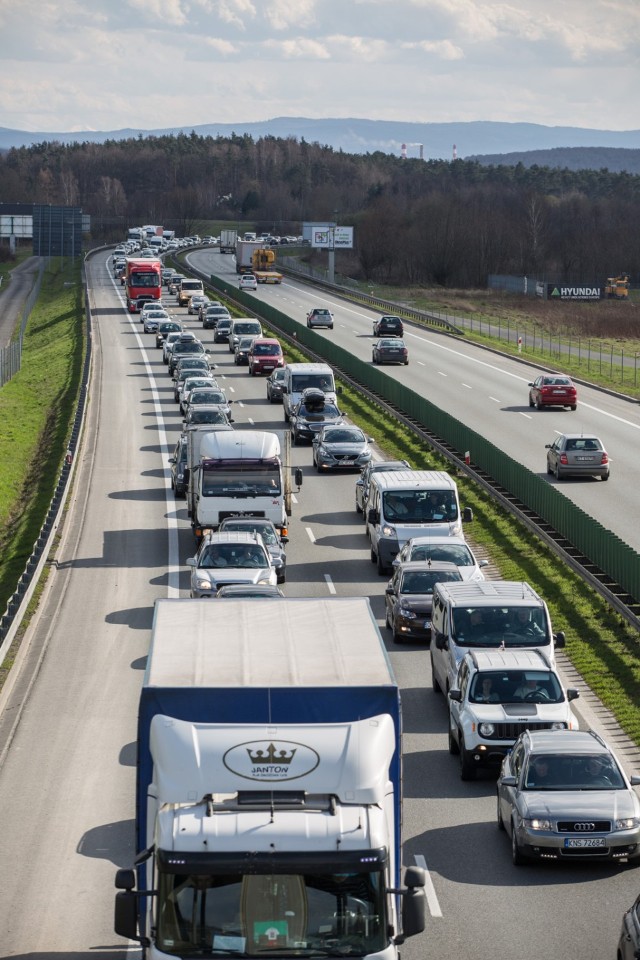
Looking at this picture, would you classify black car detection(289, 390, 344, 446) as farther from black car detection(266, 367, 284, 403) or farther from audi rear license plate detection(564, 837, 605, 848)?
audi rear license plate detection(564, 837, 605, 848)

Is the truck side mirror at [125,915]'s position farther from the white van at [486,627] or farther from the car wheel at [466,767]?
the white van at [486,627]

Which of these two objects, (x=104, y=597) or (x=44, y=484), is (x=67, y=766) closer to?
(x=104, y=597)

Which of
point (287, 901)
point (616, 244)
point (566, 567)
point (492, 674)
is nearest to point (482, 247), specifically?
point (616, 244)

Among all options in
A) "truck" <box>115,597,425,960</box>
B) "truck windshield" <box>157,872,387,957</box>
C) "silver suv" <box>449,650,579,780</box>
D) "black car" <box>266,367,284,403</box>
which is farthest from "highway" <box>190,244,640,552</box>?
"truck windshield" <box>157,872,387,957</box>

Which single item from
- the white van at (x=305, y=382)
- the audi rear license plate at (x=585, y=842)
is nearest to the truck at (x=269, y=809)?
the audi rear license plate at (x=585, y=842)

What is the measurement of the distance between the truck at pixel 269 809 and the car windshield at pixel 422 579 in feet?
51.6

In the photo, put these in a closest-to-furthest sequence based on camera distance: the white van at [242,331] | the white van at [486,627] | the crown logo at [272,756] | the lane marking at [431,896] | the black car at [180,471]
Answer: the crown logo at [272,756]
the lane marking at [431,896]
the white van at [486,627]
the black car at [180,471]
the white van at [242,331]

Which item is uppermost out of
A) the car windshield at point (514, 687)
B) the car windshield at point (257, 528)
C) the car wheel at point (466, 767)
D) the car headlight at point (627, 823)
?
the car windshield at point (514, 687)

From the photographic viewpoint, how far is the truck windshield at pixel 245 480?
37.3 metres

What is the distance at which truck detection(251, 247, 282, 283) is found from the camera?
139125mm

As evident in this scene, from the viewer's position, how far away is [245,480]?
37406 mm

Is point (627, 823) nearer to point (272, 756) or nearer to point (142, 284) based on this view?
point (272, 756)

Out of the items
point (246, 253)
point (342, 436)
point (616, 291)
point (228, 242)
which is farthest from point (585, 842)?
point (228, 242)

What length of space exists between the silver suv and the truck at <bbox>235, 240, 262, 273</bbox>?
4698 inches
